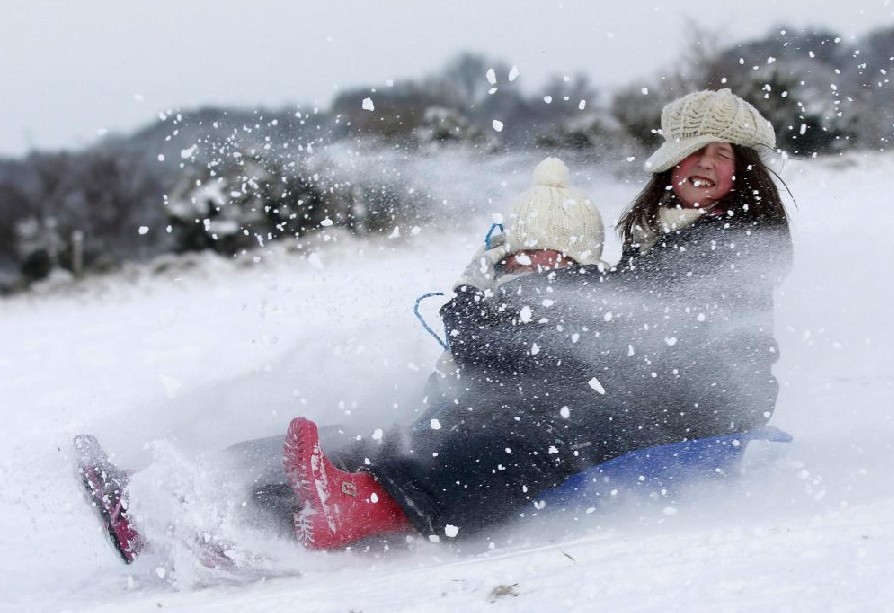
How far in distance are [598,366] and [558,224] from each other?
40 cm

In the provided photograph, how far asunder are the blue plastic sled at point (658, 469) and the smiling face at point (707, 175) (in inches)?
19.3

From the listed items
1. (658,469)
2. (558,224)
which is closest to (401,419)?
(558,224)

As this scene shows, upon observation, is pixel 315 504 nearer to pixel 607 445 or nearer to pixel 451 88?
pixel 607 445

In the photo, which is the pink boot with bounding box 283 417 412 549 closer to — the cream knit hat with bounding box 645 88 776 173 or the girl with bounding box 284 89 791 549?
the girl with bounding box 284 89 791 549

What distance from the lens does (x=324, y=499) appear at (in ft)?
5.40

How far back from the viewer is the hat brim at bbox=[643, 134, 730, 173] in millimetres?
1935

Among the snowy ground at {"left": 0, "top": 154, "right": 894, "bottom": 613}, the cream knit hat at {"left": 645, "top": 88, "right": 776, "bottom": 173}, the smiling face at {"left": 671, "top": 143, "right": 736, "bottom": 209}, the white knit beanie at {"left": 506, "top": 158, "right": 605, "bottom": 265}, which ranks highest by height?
the cream knit hat at {"left": 645, "top": 88, "right": 776, "bottom": 173}

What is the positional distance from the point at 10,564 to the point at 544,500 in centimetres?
106

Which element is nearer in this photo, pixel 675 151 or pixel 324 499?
pixel 324 499

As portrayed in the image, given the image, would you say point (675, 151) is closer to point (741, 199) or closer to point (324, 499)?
point (741, 199)

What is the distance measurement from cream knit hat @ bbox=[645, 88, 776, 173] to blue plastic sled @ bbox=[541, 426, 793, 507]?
59 centimetres

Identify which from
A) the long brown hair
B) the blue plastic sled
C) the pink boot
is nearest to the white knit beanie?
the long brown hair

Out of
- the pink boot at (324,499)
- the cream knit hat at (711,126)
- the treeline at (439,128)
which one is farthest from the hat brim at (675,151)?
the pink boot at (324,499)

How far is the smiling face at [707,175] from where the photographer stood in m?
1.93
